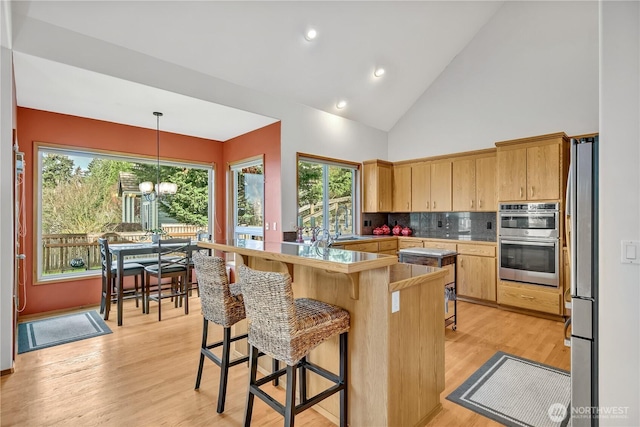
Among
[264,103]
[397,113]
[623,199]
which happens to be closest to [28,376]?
[264,103]

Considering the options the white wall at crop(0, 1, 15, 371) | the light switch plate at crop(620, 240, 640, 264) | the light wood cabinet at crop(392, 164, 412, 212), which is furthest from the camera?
the light wood cabinet at crop(392, 164, 412, 212)

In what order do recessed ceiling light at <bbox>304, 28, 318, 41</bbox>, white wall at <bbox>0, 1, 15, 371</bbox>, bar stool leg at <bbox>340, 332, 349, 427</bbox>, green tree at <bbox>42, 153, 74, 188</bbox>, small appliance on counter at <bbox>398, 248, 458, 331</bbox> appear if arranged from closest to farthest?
1. bar stool leg at <bbox>340, 332, 349, 427</bbox>
2. white wall at <bbox>0, 1, 15, 371</bbox>
3. small appliance on counter at <bbox>398, 248, 458, 331</bbox>
4. recessed ceiling light at <bbox>304, 28, 318, 41</bbox>
5. green tree at <bbox>42, 153, 74, 188</bbox>

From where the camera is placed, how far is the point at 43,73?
3.17 meters

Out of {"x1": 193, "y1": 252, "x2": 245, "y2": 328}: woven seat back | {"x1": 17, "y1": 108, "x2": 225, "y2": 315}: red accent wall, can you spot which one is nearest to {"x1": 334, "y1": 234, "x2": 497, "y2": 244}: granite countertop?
{"x1": 193, "y1": 252, "x2": 245, "y2": 328}: woven seat back

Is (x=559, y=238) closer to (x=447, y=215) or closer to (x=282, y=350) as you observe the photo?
(x=447, y=215)

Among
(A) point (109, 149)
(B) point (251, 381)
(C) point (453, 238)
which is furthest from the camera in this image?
(C) point (453, 238)

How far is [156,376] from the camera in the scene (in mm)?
2670

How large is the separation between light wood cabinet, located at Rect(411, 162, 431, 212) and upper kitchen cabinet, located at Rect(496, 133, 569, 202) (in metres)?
1.25

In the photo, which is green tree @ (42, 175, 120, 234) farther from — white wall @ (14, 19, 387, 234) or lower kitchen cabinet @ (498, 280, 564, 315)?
lower kitchen cabinet @ (498, 280, 564, 315)

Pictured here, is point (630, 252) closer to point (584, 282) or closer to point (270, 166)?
point (584, 282)

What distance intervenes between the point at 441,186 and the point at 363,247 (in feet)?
5.64

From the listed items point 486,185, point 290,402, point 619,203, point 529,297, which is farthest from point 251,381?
point 486,185

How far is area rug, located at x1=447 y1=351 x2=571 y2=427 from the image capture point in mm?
2170

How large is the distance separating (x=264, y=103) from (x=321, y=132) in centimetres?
111
